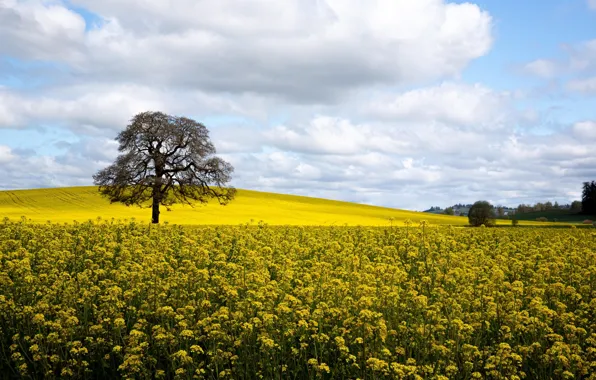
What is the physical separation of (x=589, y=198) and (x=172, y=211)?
254 ft

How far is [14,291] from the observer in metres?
11.7

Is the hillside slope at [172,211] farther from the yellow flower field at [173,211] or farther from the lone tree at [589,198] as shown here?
the lone tree at [589,198]

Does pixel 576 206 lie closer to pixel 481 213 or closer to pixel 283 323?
pixel 481 213

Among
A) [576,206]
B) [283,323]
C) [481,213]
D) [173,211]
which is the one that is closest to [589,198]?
[576,206]

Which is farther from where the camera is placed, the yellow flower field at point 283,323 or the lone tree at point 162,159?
the lone tree at point 162,159

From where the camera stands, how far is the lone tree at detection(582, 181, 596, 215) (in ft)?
316

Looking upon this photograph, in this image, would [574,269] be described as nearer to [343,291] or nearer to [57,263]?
[343,291]

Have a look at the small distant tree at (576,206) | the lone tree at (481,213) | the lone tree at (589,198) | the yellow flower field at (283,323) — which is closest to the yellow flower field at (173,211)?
the lone tree at (481,213)

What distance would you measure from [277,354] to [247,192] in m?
77.7

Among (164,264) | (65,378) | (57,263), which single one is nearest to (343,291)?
(164,264)

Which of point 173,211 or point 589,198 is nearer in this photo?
point 173,211

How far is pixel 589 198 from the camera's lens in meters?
98.2

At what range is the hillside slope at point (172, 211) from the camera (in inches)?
2016

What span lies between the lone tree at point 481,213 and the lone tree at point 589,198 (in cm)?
4747
